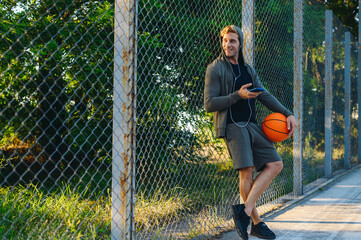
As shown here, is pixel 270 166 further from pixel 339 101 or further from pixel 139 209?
pixel 339 101

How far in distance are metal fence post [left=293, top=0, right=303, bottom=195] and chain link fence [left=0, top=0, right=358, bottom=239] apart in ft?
1.18

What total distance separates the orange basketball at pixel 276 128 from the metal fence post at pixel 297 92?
2414 mm

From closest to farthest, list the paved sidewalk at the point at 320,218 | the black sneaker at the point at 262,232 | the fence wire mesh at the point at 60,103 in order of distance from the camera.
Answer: the fence wire mesh at the point at 60,103, the black sneaker at the point at 262,232, the paved sidewalk at the point at 320,218

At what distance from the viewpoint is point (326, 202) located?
608 centimetres

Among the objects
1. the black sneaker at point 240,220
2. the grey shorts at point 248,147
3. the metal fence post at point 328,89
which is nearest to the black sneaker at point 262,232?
the black sneaker at point 240,220

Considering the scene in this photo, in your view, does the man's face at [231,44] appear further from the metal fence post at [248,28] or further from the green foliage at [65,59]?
the green foliage at [65,59]

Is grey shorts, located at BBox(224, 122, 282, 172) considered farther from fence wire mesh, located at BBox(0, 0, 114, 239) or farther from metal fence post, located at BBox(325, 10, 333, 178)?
metal fence post, located at BBox(325, 10, 333, 178)

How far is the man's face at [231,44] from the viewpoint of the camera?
13.1ft

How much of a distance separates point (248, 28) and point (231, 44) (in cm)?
101

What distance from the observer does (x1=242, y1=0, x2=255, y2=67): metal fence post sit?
4.85 m

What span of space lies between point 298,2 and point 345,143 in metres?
5.45

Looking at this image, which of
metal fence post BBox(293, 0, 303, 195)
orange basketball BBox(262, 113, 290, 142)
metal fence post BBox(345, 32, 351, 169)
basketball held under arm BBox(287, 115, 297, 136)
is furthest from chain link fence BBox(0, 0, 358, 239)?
basketball held under arm BBox(287, 115, 297, 136)

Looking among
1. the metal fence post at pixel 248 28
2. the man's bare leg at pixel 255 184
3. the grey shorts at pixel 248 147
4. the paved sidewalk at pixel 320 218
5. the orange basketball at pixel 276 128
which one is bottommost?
the paved sidewalk at pixel 320 218

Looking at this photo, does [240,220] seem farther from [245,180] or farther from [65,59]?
[65,59]
